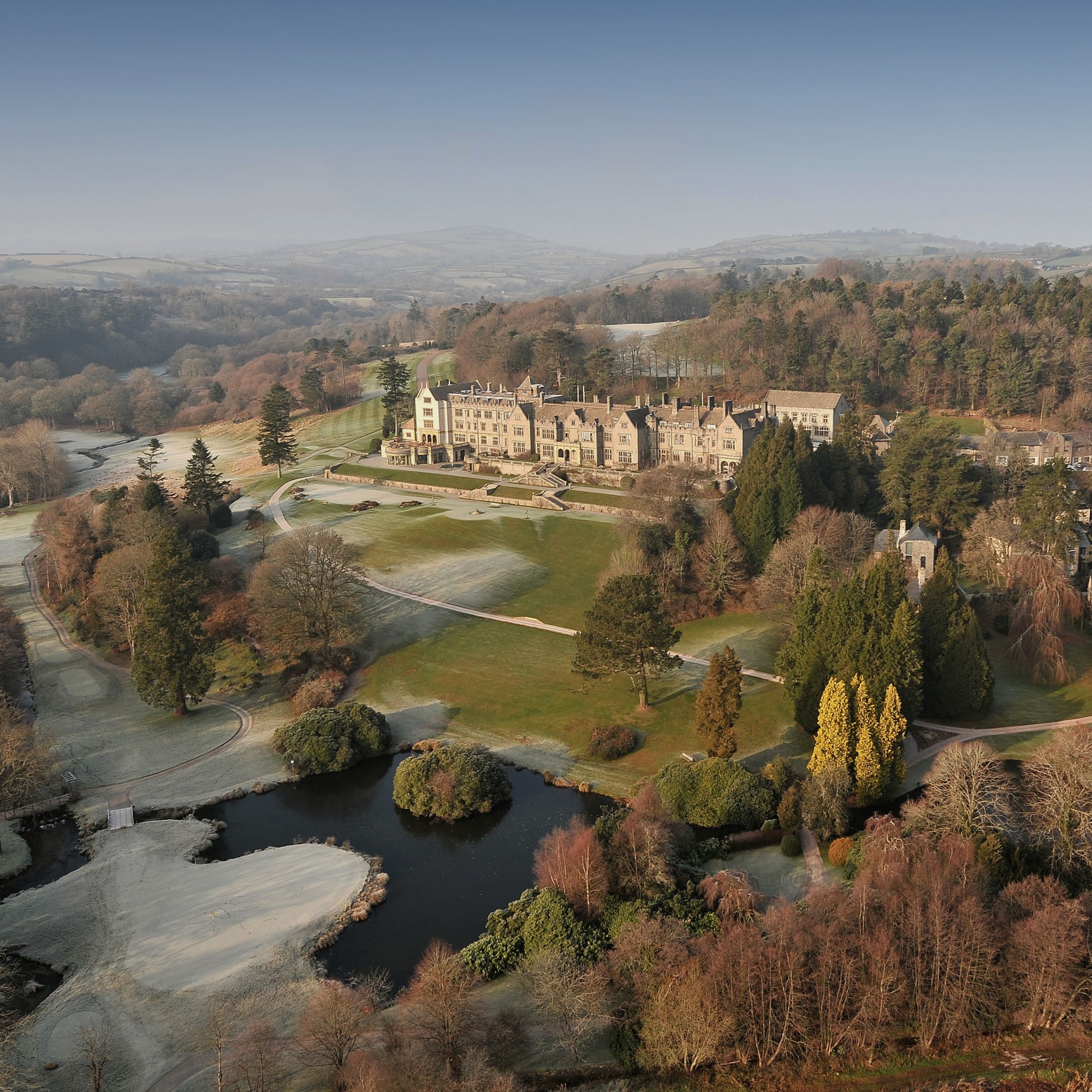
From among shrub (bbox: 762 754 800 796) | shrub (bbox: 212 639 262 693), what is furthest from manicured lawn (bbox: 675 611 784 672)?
shrub (bbox: 212 639 262 693)

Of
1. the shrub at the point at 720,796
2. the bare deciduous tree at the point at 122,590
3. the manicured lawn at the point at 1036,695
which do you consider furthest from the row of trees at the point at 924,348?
the shrub at the point at 720,796

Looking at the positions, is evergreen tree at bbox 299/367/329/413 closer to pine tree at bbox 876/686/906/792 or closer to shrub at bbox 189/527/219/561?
shrub at bbox 189/527/219/561

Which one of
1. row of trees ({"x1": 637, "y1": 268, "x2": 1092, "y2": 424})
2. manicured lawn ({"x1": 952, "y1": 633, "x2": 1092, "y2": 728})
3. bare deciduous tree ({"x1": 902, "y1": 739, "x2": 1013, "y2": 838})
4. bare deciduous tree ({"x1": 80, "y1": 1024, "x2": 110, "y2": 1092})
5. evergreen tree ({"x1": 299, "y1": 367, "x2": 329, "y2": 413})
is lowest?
bare deciduous tree ({"x1": 80, "y1": 1024, "x2": 110, "y2": 1092})

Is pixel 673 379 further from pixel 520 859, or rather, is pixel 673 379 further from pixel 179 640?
pixel 520 859

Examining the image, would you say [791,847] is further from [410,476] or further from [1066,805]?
[410,476]

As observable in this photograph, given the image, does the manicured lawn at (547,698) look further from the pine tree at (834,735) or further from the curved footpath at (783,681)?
the pine tree at (834,735)

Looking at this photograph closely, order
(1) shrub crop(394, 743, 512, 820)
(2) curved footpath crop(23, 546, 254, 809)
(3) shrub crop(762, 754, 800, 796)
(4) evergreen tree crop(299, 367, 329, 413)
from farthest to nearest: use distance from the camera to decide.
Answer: (4) evergreen tree crop(299, 367, 329, 413) < (2) curved footpath crop(23, 546, 254, 809) < (1) shrub crop(394, 743, 512, 820) < (3) shrub crop(762, 754, 800, 796)

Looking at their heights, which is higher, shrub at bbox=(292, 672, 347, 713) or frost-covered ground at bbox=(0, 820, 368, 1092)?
shrub at bbox=(292, 672, 347, 713)
